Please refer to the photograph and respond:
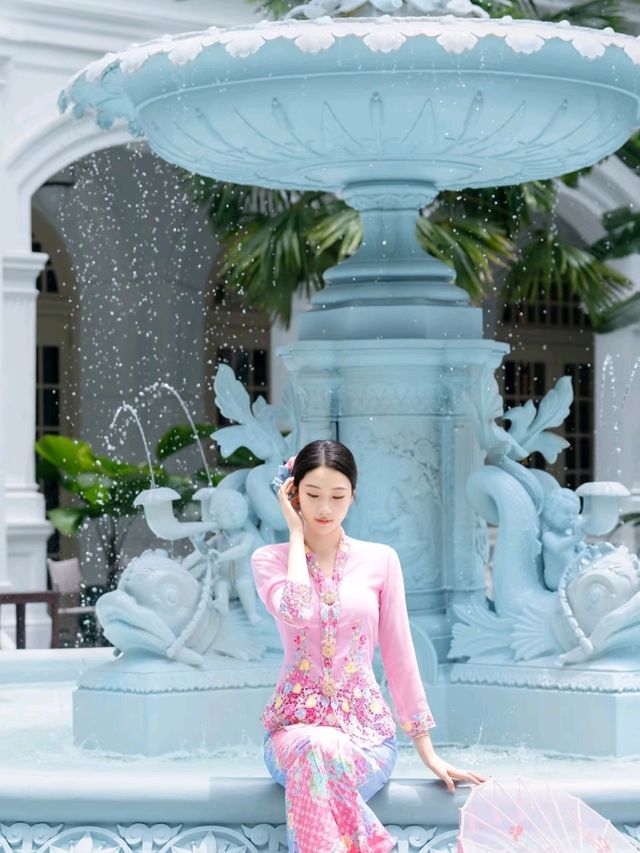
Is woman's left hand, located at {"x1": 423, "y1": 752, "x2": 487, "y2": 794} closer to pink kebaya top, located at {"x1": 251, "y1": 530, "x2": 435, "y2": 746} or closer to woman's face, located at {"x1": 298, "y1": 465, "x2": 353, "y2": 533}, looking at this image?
pink kebaya top, located at {"x1": 251, "y1": 530, "x2": 435, "y2": 746}

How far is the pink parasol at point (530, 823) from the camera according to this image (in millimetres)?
3613

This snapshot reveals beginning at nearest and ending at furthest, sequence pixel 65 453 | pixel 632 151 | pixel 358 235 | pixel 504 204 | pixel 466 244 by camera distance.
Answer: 1. pixel 358 235
2. pixel 466 244
3. pixel 504 204
4. pixel 632 151
5. pixel 65 453

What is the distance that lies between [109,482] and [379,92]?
9.37 m

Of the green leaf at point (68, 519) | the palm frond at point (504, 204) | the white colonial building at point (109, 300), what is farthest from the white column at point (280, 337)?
the palm frond at point (504, 204)

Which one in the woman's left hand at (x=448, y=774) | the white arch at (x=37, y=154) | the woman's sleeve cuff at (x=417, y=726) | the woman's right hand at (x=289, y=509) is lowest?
the woman's left hand at (x=448, y=774)

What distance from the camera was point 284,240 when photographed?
1246 centimetres

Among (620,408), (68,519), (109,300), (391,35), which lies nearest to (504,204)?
(620,408)

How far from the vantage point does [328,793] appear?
3.64 metres

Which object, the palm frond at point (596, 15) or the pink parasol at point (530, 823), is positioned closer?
the pink parasol at point (530, 823)

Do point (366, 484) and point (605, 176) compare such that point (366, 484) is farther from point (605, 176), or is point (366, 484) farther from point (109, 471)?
point (605, 176)

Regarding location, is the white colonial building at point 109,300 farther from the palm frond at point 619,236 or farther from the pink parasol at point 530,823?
the pink parasol at point 530,823

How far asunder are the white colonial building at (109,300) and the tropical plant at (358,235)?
1.27 meters

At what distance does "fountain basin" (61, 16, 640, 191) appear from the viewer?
4906mm

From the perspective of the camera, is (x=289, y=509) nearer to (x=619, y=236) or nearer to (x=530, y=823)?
(x=530, y=823)
